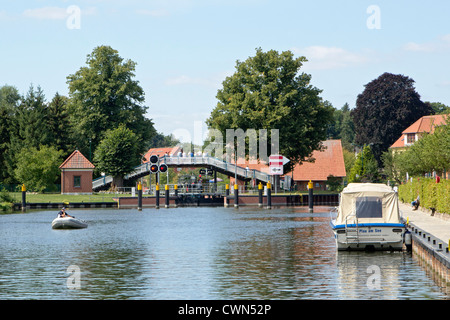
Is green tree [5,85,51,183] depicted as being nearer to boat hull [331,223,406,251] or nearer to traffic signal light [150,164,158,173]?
traffic signal light [150,164,158,173]

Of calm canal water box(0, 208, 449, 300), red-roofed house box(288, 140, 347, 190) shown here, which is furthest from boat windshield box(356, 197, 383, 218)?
red-roofed house box(288, 140, 347, 190)

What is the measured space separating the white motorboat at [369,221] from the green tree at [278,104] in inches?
2167

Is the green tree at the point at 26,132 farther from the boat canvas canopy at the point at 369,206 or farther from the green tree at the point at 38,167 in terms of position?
the boat canvas canopy at the point at 369,206

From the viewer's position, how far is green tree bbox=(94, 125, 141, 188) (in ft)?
308

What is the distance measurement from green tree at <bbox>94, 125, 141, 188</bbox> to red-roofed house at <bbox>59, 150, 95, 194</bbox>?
170 cm

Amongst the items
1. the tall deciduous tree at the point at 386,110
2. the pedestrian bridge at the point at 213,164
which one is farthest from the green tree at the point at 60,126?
the tall deciduous tree at the point at 386,110

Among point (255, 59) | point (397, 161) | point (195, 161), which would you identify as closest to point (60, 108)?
point (195, 161)

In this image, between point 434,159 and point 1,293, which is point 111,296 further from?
point 434,159

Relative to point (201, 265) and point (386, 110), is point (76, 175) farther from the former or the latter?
point (201, 265)

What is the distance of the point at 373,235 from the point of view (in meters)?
32.9

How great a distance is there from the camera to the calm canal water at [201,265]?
78.7 feet

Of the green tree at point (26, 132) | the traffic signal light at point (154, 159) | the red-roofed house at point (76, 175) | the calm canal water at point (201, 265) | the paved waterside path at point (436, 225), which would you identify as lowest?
the calm canal water at point (201, 265)

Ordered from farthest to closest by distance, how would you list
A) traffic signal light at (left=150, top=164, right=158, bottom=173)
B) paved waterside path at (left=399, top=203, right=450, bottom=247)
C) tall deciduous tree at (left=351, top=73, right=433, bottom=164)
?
1. tall deciduous tree at (left=351, top=73, right=433, bottom=164)
2. traffic signal light at (left=150, top=164, right=158, bottom=173)
3. paved waterside path at (left=399, top=203, right=450, bottom=247)

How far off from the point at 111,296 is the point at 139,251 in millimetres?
13961
